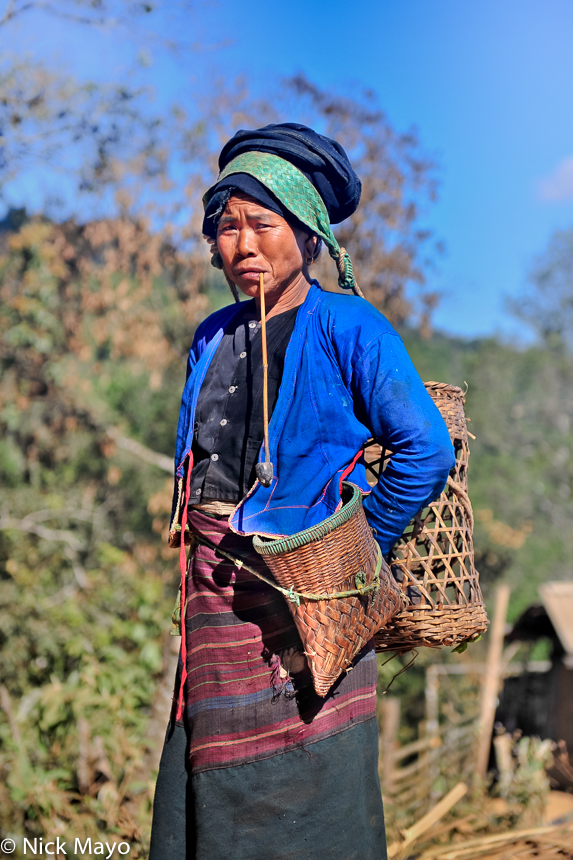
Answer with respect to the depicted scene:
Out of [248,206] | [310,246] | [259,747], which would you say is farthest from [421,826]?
[248,206]

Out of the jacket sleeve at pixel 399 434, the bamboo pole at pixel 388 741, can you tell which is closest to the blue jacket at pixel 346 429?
the jacket sleeve at pixel 399 434

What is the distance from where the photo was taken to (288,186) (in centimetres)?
188

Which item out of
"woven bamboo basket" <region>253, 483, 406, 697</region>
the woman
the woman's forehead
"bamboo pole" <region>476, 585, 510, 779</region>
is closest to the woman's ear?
the woman

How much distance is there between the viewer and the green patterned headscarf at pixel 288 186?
1860 mm

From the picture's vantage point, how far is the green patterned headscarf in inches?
73.2

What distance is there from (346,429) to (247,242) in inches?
22.7

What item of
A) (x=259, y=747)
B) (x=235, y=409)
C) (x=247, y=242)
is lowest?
(x=259, y=747)

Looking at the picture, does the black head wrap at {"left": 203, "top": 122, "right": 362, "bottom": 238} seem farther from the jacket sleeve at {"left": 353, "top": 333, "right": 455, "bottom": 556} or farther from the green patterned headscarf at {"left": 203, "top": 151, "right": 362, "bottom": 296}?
the jacket sleeve at {"left": 353, "top": 333, "right": 455, "bottom": 556}

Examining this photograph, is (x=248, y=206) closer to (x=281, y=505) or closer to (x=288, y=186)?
(x=288, y=186)

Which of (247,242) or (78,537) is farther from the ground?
(247,242)

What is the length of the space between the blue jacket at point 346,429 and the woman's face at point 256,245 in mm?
167

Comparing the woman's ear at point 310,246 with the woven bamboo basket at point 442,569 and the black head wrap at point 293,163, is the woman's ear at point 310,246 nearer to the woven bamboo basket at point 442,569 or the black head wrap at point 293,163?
the black head wrap at point 293,163

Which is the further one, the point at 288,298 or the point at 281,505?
the point at 288,298

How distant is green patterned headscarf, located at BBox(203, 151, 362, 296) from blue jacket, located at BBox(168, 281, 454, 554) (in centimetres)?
23
